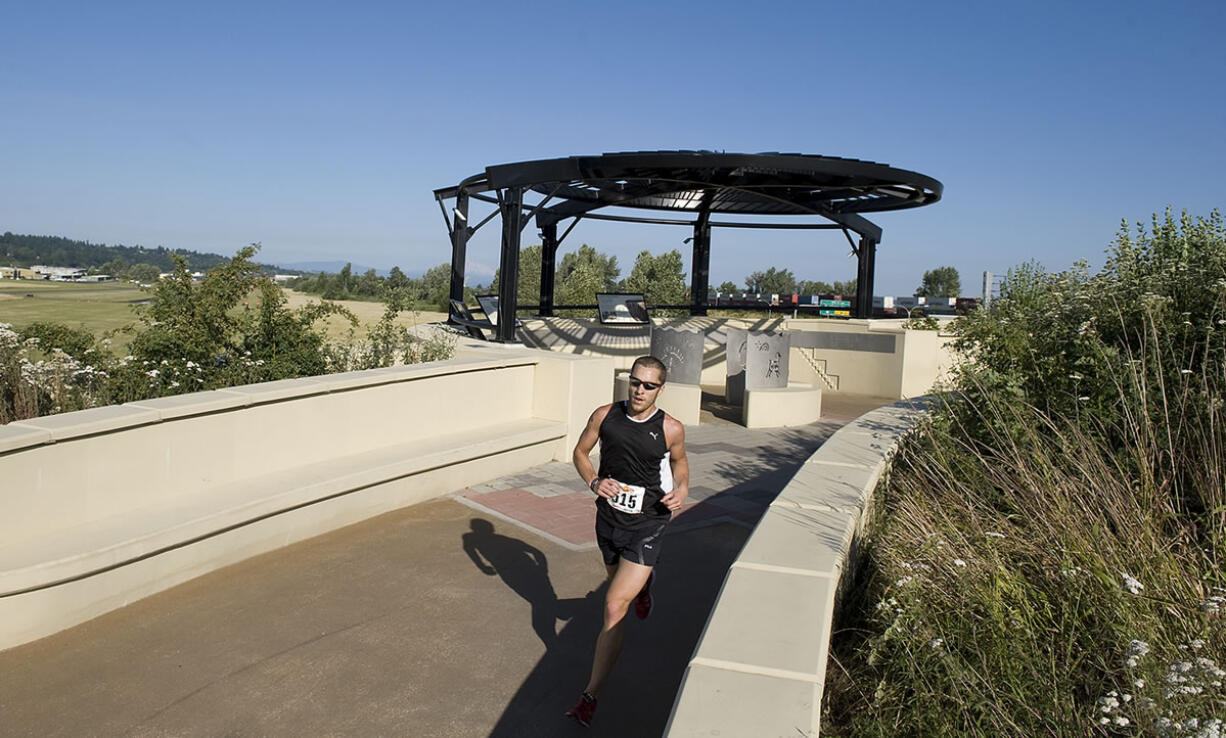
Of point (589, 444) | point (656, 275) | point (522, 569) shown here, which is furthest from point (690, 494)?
point (656, 275)

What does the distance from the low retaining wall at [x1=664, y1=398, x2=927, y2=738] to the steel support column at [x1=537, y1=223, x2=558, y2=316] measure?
13.8 meters

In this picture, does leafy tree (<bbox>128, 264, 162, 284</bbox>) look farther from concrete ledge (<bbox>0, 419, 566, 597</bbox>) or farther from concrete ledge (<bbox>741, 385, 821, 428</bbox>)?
concrete ledge (<bbox>741, 385, 821, 428</bbox>)

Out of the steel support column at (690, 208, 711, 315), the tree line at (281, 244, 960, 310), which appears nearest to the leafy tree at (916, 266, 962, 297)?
the tree line at (281, 244, 960, 310)

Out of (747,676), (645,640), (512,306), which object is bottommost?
(645,640)

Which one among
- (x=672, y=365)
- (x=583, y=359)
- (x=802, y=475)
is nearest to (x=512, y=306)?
(x=583, y=359)

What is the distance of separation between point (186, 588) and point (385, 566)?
1171mm

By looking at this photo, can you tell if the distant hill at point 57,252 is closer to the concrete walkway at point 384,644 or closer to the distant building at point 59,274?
the distant building at point 59,274

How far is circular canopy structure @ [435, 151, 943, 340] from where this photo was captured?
11.5m

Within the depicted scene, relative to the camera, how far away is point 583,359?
9078 mm

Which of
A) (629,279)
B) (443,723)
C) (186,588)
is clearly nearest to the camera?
(443,723)

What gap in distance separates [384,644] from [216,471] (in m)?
1.97

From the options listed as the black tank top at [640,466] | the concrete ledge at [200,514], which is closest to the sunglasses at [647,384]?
the black tank top at [640,466]

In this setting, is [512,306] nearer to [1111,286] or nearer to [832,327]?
[1111,286]

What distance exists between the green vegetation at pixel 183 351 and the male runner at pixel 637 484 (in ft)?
14.0
